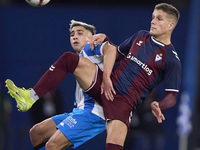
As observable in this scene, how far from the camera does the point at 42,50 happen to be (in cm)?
1063

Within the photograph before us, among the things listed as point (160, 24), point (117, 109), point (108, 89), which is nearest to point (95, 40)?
point (108, 89)

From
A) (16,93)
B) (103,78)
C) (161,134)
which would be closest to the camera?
(16,93)

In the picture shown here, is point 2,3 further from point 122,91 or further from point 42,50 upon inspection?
point 122,91

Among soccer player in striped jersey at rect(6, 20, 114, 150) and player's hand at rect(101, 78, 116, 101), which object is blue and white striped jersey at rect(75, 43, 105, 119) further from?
player's hand at rect(101, 78, 116, 101)

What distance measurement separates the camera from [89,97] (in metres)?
5.13

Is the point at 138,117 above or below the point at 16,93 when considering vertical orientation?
below

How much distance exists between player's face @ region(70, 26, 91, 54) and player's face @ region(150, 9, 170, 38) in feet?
3.46

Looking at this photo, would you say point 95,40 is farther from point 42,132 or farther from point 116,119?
point 42,132

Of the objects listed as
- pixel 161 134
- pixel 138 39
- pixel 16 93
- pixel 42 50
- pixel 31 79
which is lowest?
pixel 161 134

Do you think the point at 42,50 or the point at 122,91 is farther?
the point at 42,50

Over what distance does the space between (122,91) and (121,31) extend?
6.08 meters

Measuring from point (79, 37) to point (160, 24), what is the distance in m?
1.19

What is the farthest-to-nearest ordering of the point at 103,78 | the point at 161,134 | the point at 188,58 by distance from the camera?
1. the point at 188,58
2. the point at 161,134
3. the point at 103,78

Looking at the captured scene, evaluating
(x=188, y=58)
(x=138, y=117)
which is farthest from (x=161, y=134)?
(x=188, y=58)
